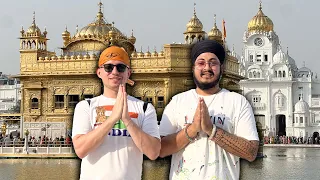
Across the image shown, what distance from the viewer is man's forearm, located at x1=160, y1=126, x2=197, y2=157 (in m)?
3.84

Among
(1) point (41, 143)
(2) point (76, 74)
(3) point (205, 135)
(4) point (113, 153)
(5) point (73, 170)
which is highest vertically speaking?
(2) point (76, 74)

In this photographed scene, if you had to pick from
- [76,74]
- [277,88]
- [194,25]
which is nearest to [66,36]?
[76,74]

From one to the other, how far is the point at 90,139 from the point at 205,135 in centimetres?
72

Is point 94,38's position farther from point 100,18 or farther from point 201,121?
point 201,121

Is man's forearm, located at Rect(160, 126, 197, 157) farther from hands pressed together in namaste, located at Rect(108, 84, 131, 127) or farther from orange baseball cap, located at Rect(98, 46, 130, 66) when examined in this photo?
orange baseball cap, located at Rect(98, 46, 130, 66)

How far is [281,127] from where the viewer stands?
184 ft

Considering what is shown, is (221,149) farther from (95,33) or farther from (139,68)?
(95,33)

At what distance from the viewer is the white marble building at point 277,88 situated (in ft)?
171

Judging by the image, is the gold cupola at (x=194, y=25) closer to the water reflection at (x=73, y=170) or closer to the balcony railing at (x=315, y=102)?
the water reflection at (x=73, y=170)

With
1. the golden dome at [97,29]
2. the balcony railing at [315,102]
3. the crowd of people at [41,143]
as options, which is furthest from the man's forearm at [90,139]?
the balcony railing at [315,102]

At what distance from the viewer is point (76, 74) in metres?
31.0

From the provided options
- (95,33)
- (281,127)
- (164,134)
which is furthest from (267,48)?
(164,134)

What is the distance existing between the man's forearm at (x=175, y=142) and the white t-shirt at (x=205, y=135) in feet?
0.19

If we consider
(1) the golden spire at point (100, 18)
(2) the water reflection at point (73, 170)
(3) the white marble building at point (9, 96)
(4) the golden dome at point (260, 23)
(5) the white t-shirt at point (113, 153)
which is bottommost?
(2) the water reflection at point (73, 170)
